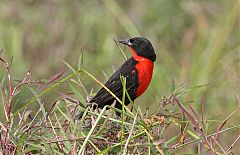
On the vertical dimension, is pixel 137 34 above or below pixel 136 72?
above

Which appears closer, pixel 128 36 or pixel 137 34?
pixel 137 34

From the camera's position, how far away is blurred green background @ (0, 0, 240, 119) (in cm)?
768

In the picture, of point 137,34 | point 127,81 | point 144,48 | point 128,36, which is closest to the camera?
point 127,81

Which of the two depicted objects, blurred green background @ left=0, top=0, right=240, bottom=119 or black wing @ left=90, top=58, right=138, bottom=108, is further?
blurred green background @ left=0, top=0, right=240, bottom=119

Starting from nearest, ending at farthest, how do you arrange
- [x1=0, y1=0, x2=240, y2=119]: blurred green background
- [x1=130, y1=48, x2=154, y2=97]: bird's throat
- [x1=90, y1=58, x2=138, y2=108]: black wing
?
1. [x1=90, y1=58, x2=138, y2=108]: black wing
2. [x1=130, y1=48, x2=154, y2=97]: bird's throat
3. [x1=0, y1=0, x2=240, y2=119]: blurred green background

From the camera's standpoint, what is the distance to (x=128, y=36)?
8.10 meters

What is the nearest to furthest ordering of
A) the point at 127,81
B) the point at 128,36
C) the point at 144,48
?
1. the point at 127,81
2. the point at 144,48
3. the point at 128,36

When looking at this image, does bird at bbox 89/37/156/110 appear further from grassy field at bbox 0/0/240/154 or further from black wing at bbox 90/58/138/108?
grassy field at bbox 0/0/240/154

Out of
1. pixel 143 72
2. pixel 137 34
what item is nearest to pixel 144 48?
pixel 143 72

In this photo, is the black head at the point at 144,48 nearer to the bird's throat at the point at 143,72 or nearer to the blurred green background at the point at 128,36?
the bird's throat at the point at 143,72

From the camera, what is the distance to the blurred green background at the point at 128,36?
768 centimetres

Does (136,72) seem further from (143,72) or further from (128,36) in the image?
(128,36)

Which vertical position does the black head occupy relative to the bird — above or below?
above

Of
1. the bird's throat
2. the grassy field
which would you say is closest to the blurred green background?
the grassy field
